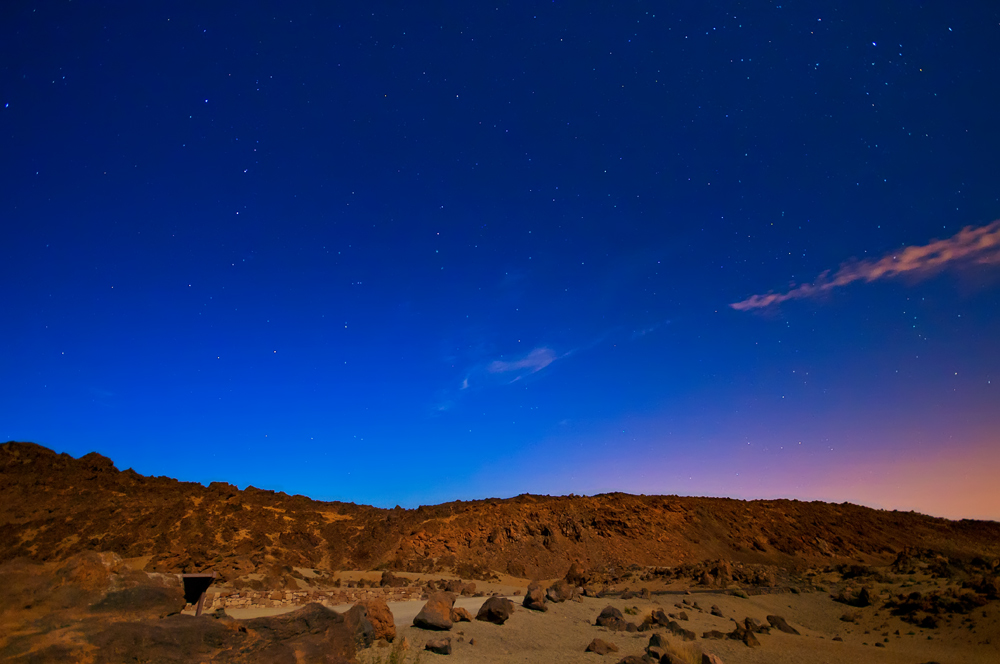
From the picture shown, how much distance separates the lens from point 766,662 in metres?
11.8

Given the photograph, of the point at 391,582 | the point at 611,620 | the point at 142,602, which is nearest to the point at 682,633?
the point at 611,620

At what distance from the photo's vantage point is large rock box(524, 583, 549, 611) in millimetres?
15613

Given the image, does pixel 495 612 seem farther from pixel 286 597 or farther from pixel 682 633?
pixel 286 597

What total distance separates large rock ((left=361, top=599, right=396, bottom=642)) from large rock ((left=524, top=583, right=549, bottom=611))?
6.82 meters

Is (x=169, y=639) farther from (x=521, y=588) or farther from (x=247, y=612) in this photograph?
(x=521, y=588)

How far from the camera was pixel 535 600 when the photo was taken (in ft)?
52.0

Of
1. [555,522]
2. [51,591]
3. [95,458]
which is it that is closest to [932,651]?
[51,591]

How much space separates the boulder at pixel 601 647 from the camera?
11.0 m

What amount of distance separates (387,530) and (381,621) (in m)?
26.6

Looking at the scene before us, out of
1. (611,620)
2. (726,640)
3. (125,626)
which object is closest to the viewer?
(125,626)

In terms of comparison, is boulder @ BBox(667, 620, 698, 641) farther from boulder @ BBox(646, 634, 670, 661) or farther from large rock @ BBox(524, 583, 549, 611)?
large rock @ BBox(524, 583, 549, 611)

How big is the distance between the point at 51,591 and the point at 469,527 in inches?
1279

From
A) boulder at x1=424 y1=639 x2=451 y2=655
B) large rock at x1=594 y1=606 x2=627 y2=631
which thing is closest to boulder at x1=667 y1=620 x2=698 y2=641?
large rock at x1=594 y1=606 x2=627 y2=631

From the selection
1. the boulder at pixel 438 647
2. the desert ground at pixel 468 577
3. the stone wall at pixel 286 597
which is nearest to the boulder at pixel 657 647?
the desert ground at pixel 468 577
